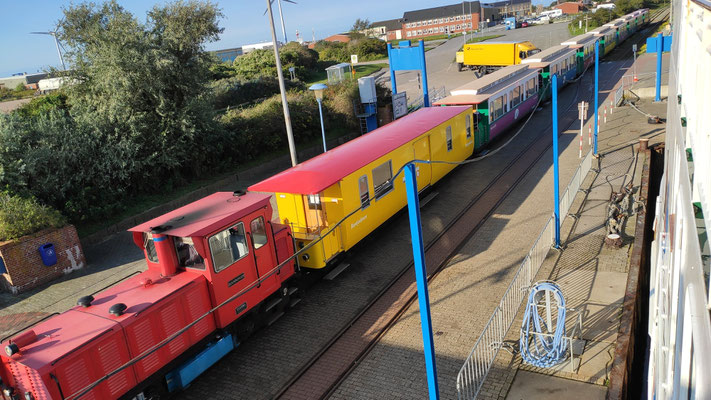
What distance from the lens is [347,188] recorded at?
42.9ft

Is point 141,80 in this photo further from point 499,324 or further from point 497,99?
point 499,324

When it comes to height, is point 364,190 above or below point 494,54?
below

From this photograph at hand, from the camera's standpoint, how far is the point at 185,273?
380 inches

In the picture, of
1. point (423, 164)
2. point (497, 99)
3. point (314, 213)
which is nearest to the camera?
point (314, 213)

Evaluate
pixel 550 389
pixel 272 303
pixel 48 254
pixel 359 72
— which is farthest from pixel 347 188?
pixel 359 72

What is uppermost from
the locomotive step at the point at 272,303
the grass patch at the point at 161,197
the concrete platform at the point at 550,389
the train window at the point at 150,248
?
the train window at the point at 150,248

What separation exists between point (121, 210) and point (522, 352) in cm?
1593

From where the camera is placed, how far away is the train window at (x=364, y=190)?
540 inches

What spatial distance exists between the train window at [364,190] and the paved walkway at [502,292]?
2850 millimetres

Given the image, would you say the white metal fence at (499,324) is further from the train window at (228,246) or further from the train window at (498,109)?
the train window at (498,109)

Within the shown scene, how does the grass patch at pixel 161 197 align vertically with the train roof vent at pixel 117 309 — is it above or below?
below

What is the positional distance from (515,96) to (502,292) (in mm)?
17200

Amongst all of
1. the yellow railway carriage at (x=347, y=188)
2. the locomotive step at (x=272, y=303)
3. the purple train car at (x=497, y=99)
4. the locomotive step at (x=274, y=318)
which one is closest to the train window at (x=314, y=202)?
the yellow railway carriage at (x=347, y=188)

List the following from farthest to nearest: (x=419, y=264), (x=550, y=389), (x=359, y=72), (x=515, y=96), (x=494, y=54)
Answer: (x=359, y=72) → (x=494, y=54) → (x=515, y=96) → (x=550, y=389) → (x=419, y=264)
